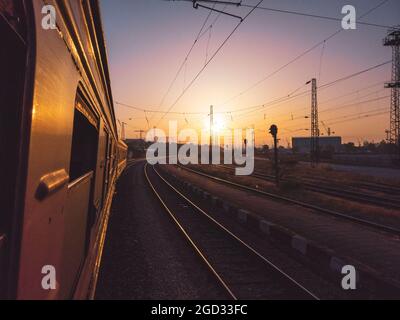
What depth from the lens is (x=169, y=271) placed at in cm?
686

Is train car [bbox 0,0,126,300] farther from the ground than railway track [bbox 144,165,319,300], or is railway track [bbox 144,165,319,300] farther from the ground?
train car [bbox 0,0,126,300]

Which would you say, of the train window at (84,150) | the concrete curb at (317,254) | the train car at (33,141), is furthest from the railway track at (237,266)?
the train car at (33,141)

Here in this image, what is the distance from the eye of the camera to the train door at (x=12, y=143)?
1788 mm

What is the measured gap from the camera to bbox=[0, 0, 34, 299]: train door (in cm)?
179

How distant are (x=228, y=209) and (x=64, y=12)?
12.1 meters

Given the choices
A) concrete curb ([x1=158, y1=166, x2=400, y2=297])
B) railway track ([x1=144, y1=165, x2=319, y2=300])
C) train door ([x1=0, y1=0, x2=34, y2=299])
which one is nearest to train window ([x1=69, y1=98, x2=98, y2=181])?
railway track ([x1=144, y1=165, x2=319, y2=300])

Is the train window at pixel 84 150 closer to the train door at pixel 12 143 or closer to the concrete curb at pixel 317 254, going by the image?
the train door at pixel 12 143

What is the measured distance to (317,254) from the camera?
7.80 metres

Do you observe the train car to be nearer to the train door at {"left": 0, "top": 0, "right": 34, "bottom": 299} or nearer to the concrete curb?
the train door at {"left": 0, "top": 0, "right": 34, "bottom": 299}

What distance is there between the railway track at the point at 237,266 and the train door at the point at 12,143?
4248mm

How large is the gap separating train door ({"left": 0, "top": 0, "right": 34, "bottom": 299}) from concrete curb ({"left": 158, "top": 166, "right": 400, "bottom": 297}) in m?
5.64

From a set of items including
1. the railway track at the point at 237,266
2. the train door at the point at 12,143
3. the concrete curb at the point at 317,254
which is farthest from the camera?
the concrete curb at the point at 317,254
